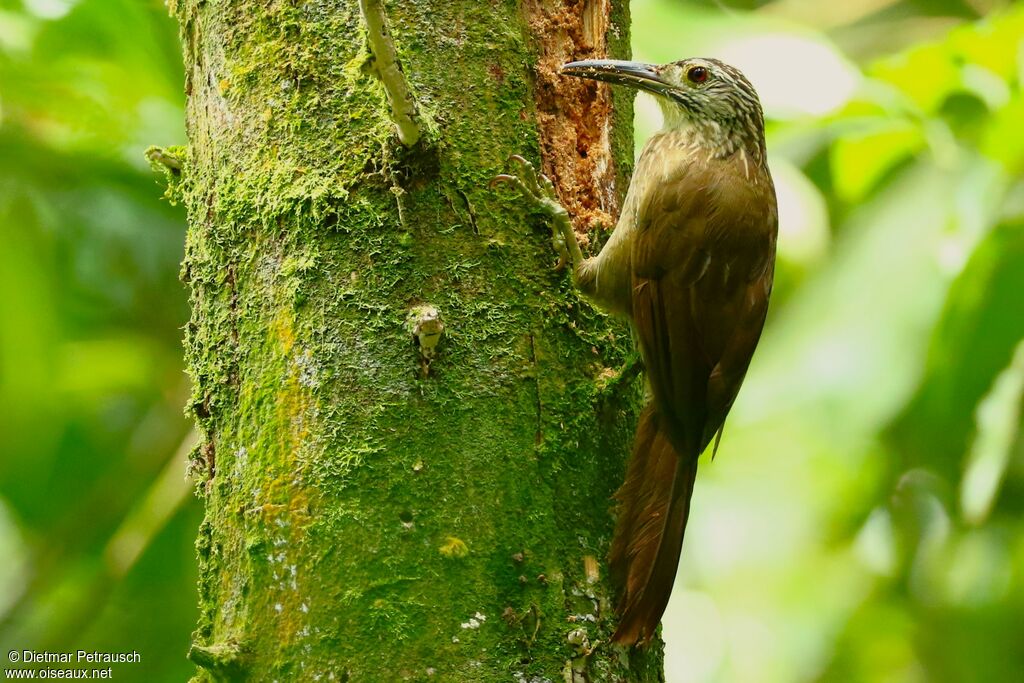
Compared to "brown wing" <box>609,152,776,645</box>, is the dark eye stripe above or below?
above

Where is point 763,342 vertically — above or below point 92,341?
below

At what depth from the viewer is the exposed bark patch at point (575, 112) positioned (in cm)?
264

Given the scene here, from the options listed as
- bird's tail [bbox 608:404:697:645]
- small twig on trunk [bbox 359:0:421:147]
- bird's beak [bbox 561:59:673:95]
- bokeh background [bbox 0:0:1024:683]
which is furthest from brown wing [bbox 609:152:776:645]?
small twig on trunk [bbox 359:0:421:147]

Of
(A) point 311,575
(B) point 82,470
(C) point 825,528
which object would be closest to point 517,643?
(A) point 311,575

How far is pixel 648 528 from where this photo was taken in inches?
91.8

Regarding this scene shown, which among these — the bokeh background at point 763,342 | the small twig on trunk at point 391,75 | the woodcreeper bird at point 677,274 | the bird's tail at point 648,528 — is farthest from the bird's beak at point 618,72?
the bird's tail at point 648,528

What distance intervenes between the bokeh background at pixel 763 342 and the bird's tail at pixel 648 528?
4.39ft

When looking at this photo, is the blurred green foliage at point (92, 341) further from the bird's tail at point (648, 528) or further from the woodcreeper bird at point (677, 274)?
the bird's tail at point (648, 528)

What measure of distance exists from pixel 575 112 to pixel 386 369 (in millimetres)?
941

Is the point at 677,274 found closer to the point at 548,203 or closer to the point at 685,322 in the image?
the point at 685,322

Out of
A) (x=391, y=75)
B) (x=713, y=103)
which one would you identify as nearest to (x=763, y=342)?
(x=713, y=103)

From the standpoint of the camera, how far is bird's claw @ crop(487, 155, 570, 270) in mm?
2355

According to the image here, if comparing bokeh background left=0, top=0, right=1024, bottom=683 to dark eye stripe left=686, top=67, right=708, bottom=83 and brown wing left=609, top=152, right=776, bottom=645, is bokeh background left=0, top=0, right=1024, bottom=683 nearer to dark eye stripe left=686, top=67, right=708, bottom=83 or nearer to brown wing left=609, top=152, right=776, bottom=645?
dark eye stripe left=686, top=67, right=708, bottom=83

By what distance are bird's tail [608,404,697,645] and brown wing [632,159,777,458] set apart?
0.16 metres
